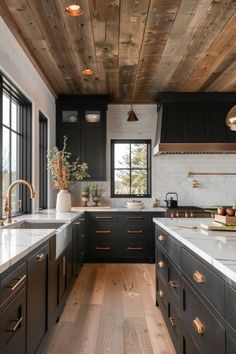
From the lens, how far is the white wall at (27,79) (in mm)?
2926

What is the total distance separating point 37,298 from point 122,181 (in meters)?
3.82

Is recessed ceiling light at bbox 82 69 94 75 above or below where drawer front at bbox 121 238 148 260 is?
above

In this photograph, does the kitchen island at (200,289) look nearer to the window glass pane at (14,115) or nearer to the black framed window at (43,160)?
the window glass pane at (14,115)

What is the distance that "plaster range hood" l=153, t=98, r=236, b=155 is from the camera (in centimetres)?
493

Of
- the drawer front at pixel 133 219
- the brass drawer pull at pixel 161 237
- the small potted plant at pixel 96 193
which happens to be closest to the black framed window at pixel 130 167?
the small potted plant at pixel 96 193

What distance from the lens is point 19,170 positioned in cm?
386

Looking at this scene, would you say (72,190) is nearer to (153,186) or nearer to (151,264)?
(153,186)

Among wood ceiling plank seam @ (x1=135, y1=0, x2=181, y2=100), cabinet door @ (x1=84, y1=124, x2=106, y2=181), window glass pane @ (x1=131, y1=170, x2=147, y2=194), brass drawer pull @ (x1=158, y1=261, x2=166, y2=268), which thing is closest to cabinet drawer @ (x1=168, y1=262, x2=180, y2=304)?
brass drawer pull @ (x1=158, y1=261, x2=166, y2=268)

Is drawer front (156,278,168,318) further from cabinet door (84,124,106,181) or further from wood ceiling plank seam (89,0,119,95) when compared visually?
cabinet door (84,124,106,181)

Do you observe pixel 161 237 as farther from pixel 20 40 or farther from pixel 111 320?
pixel 20 40

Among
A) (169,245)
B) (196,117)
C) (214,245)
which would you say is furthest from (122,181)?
(214,245)

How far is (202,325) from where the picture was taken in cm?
148

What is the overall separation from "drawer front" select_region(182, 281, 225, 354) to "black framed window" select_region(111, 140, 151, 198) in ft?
12.4

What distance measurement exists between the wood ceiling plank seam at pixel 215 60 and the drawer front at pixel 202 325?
8.29 feet
